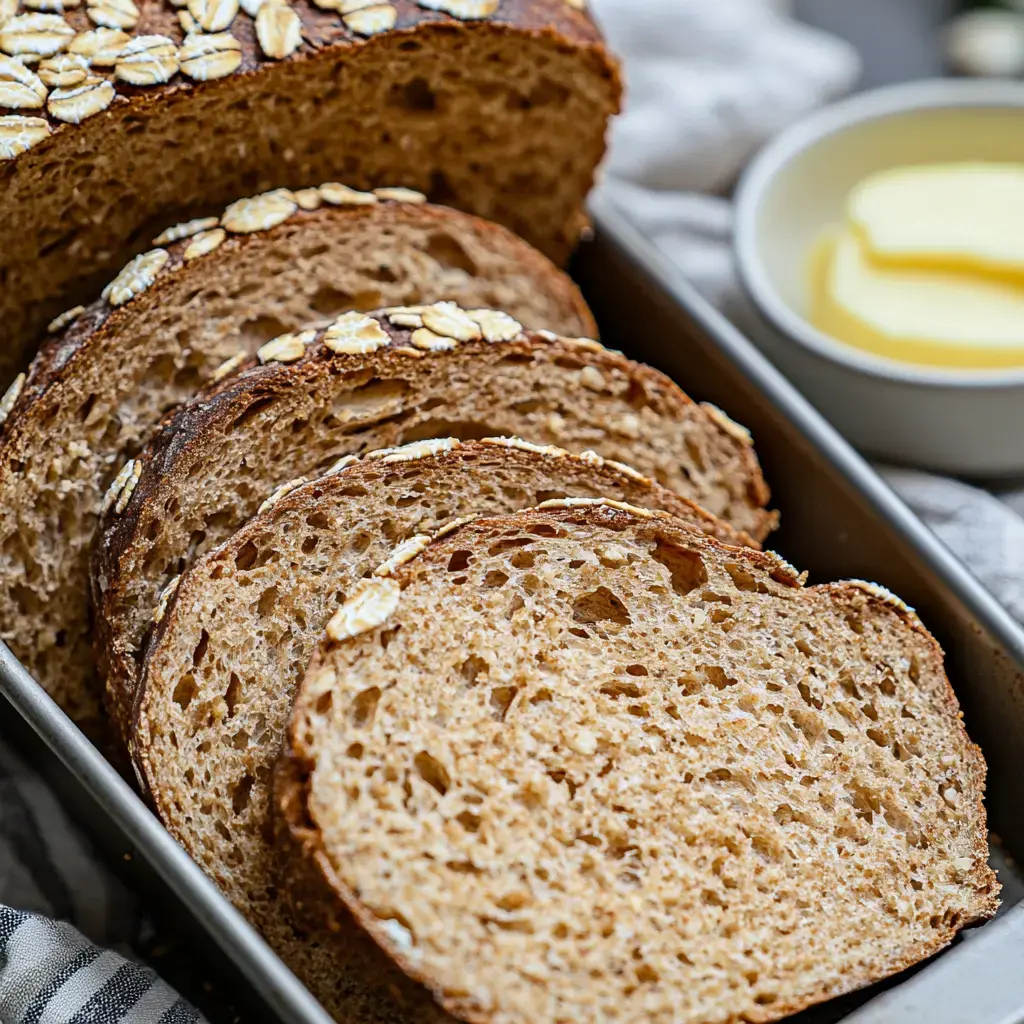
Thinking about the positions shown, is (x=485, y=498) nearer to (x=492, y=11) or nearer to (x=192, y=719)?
(x=192, y=719)

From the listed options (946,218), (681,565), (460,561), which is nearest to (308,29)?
(460,561)

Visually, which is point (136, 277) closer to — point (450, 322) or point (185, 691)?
point (450, 322)

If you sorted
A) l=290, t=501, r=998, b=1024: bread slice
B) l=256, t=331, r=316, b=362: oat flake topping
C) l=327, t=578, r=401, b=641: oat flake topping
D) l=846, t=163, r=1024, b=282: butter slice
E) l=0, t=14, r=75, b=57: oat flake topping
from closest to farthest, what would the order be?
l=290, t=501, r=998, b=1024: bread slice, l=327, t=578, r=401, b=641: oat flake topping, l=256, t=331, r=316, b=362: oat flake topping, l=0, t=14, r=75, b=57: oat flake topping, l=846, t=163, r=1024, b=282: butter slice

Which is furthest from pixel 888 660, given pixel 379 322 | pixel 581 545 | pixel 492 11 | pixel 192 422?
pixel 492 11

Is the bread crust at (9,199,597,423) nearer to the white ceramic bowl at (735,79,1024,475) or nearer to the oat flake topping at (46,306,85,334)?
the oat flake topping at (46,306,85,334)

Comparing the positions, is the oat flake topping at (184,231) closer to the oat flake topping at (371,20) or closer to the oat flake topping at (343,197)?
the oat flake topping at (343,197)

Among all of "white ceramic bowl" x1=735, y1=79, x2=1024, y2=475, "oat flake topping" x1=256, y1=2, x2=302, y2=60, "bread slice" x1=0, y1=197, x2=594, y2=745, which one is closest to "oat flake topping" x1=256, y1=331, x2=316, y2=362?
"bread slice" x1=0, y1=197, x2=594, y2=745

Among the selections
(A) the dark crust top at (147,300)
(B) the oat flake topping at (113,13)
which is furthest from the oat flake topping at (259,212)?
(B) the oat flake topping at (113,13)

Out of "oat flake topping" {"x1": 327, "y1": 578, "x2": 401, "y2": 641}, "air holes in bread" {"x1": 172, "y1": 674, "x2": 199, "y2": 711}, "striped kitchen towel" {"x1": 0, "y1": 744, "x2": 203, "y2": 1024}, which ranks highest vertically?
"oat flake topping" {"x1": 327, "y1": 578, "x2": 401, "y2": 641}
